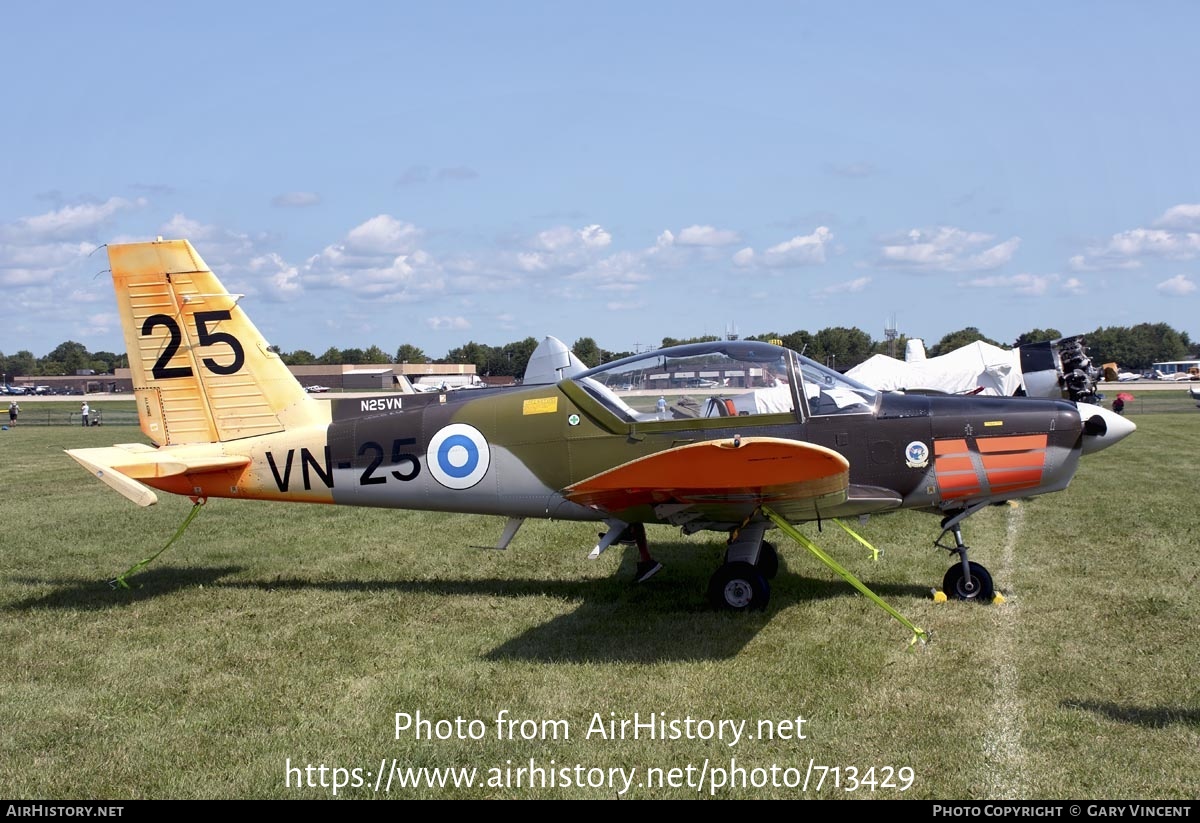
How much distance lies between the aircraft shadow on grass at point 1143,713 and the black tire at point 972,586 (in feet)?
7.57

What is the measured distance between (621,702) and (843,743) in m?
1.29

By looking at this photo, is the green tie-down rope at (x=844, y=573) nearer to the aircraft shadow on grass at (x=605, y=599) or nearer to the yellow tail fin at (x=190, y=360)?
the aircraft shadow on grass at (x=605, y=599)

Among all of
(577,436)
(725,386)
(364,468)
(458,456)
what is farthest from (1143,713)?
(364,468)

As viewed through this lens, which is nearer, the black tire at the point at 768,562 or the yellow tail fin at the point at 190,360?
the yellow tail fin at the point at 190,360

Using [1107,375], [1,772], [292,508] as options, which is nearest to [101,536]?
[292,508]

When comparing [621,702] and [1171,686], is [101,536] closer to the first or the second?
[621,702]

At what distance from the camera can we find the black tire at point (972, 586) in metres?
7.40

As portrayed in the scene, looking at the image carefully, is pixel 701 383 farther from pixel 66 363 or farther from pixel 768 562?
pixel 66 363

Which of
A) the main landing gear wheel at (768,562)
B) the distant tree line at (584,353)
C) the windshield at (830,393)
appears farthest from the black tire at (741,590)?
the distant tree line at (584,353)

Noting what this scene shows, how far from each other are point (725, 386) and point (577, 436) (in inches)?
49.3

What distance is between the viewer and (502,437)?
7.60m

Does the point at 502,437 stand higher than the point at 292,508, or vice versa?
the point at 502,437

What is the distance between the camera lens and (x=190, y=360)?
7.97m

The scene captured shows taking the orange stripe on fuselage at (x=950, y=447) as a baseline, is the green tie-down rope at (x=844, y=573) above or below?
below
